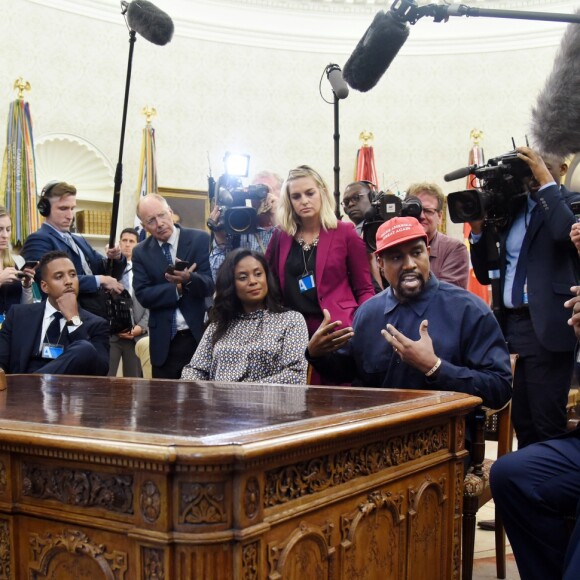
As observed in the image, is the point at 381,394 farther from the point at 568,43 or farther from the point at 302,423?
the point at 568,43

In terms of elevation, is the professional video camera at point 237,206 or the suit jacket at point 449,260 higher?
the professional video camera at point 237,206

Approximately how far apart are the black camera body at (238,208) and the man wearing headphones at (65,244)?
730mm

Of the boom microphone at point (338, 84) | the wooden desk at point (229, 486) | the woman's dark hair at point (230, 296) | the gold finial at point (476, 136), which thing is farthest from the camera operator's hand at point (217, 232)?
the gold finial at point (476, 136)

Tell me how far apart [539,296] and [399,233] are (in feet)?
2.31

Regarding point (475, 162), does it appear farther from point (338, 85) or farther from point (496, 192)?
point (496, 192)

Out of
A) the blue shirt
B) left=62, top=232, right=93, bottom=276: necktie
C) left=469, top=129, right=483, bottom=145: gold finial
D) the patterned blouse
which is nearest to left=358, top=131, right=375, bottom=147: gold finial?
left=469, top=129, right=483, bottom=145: gold finial

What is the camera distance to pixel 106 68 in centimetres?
825

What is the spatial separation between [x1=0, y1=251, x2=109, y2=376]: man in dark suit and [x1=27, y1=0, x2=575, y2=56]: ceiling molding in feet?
19.1

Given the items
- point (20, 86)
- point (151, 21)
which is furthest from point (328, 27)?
point (151, 21)

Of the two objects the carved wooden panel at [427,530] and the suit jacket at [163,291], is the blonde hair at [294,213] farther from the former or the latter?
the carved wooden panel at [427,530]

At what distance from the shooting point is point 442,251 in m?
3.78

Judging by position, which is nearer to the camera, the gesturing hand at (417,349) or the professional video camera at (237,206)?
the gesturing hand at (417,349)

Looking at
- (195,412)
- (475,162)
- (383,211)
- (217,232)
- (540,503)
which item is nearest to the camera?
(195,412)

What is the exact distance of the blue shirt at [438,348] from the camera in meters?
2.25
